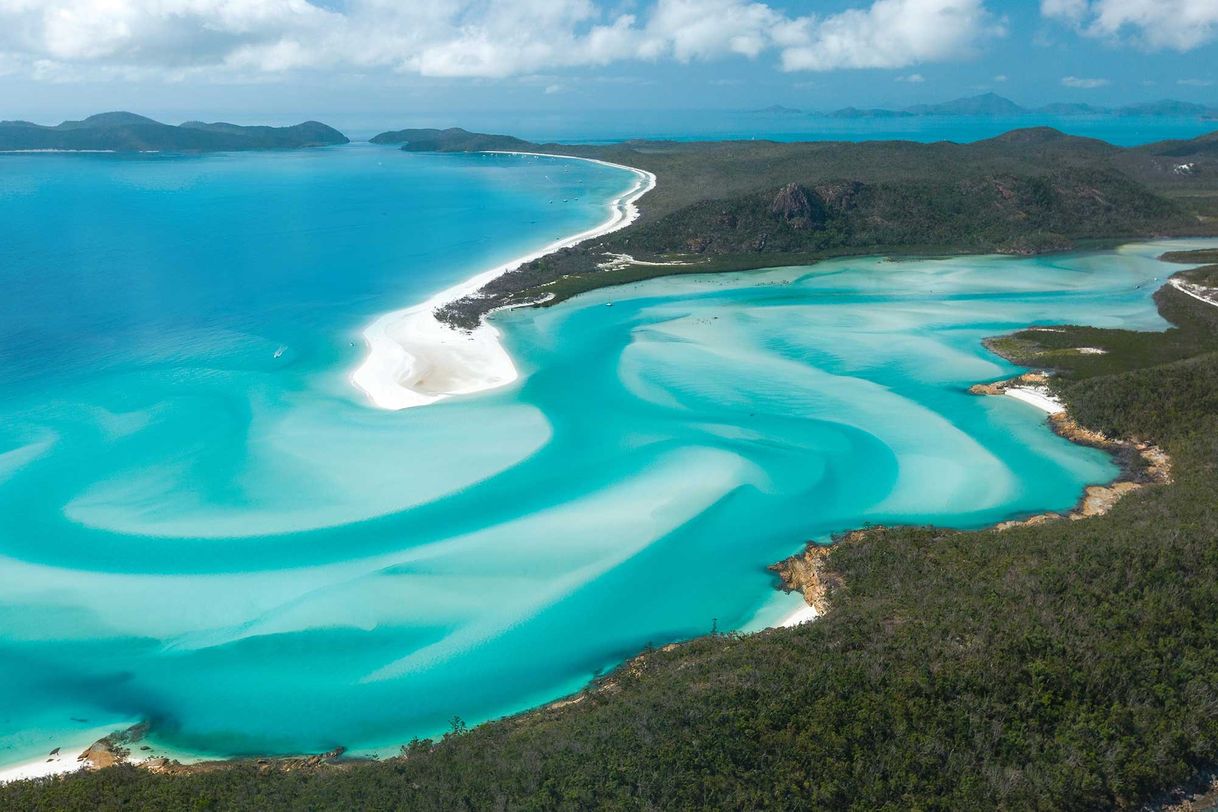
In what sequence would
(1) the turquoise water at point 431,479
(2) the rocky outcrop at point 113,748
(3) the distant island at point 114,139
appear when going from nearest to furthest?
(2) the rocky outcrop at point 113,748, (1) the turquoise water at point 431,479, (3) the distant island at point 114,139

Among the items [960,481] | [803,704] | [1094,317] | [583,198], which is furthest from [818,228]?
[803,704]

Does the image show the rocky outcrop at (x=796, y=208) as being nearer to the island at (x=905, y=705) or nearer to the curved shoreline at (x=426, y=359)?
the curved shoreline at (x=426, y=359)

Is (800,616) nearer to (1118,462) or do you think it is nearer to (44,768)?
(1118,462)

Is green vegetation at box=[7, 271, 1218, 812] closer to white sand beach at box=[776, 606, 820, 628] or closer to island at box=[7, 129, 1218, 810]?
island at box=[7, 129, 1218, 810]

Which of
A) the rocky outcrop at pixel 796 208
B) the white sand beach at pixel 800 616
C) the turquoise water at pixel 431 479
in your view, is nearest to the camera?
the turquoise water at pixel 431 479

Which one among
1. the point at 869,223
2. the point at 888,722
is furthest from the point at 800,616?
the point at 869,223

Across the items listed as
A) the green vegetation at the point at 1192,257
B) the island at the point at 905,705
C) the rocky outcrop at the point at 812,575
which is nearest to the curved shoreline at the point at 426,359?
the island at the point at 905,705

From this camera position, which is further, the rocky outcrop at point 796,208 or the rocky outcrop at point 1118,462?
the rocky outcrop at point 796,208
